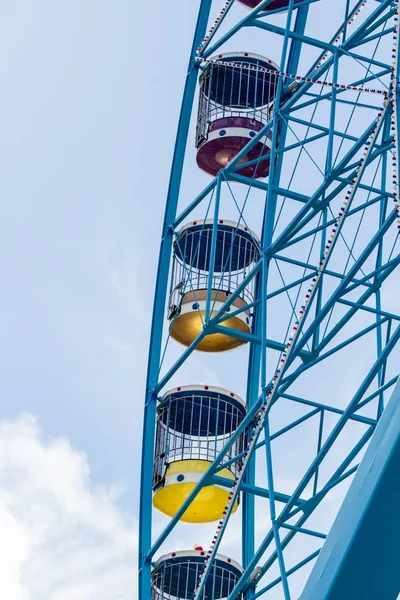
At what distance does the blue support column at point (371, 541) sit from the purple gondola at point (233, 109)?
10428 millimetres

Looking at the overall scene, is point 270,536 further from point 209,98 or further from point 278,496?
point 209,98

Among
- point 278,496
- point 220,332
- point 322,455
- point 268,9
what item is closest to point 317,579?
point 322,455

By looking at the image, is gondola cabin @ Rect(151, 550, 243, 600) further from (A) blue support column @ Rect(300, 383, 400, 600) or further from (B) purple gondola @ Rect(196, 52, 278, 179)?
(A) blue support column @ Rect(300, 383, 400, 600)

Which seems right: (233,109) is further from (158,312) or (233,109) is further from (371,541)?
(371,541)

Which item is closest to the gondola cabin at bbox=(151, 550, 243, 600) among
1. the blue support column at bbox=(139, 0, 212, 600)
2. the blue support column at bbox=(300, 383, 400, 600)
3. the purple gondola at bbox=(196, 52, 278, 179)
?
the blue support column at bbox=(139, 0, 212, 600)

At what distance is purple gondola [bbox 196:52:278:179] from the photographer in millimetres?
17719

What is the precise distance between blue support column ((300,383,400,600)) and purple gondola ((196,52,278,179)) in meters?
10.4

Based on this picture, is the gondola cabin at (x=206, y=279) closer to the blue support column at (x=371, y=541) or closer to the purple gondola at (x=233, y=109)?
the purple gondola at (x=233, y=109)

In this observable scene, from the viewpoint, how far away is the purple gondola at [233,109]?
1772 centimetres

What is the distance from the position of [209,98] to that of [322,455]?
7.79m

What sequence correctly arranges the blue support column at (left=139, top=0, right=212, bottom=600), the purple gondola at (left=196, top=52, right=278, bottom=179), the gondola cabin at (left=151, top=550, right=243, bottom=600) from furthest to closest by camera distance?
the purple gondola at (left=196, top=52, right=278, bottom=179), the blue support column at (left=139, top=0, right=212, bottom=600), the gondola cabin at (left=151, top=550, right=243, bottom=600)

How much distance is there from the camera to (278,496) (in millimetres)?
14406

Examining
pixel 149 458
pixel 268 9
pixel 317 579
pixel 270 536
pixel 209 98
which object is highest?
pixel 268 9

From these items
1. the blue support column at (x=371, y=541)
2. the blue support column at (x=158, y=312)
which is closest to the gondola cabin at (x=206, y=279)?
the blue support column at (x=158, y=312)
